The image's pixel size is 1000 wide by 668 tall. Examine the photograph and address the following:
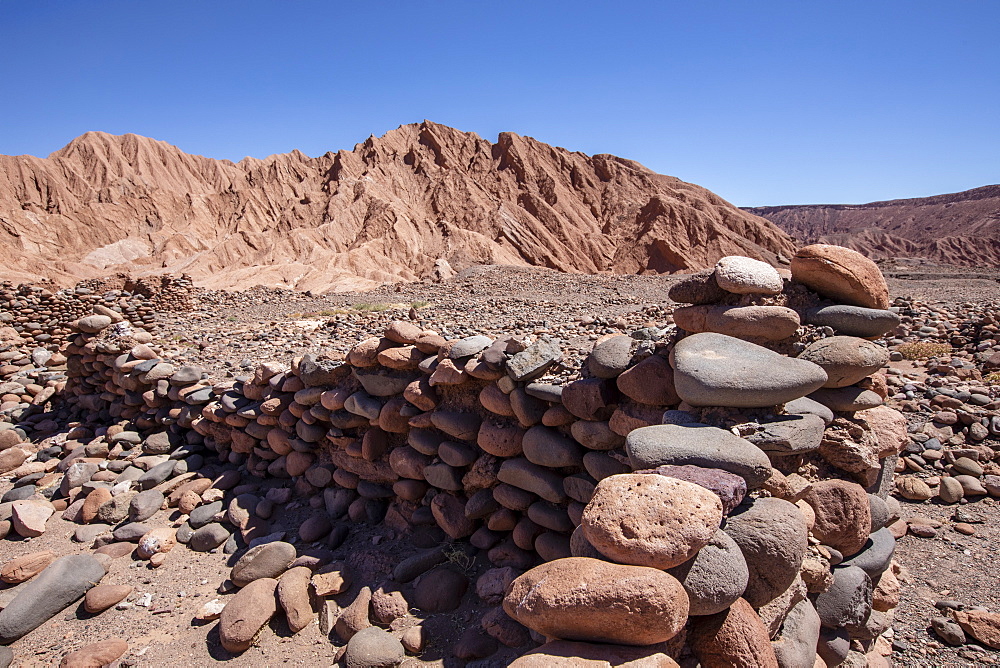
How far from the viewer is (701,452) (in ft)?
7.32

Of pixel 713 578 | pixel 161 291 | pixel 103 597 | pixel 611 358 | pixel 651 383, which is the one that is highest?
pixel 161 291

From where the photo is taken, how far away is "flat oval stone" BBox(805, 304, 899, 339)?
3.14 m

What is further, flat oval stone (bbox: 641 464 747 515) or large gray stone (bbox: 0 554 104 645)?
large gray stone (bbox: 0 554 104 645)

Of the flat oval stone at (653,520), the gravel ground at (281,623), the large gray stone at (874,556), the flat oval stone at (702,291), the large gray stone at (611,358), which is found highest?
the flat oval stone at (702,291)

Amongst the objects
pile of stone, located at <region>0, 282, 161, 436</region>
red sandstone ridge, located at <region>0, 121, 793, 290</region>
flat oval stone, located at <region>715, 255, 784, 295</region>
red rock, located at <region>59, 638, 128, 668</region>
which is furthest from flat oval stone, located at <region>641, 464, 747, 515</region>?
red sandstone ridge, located at <region>0, 121, 793, 290</region>

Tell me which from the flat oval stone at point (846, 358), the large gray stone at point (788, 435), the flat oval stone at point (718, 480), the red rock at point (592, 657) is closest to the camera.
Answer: the red rock at point (592, 657)

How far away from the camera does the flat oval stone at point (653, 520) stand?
1771 mm

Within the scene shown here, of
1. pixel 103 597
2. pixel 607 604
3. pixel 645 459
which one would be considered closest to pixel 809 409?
pixel 645 459

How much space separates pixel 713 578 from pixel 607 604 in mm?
491

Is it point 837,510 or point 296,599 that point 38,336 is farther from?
point 837,510

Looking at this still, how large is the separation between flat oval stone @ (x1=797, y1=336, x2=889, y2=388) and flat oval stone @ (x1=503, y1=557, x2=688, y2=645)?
1.90m

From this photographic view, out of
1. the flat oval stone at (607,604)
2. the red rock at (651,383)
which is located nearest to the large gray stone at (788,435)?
the red rock at (651,383)

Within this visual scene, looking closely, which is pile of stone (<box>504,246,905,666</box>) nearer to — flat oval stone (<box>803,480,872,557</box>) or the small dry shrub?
flat oval stone (<box>803,480,872,557</box>)

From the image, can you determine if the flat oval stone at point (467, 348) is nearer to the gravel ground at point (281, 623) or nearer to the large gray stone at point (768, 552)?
the gravel ground at point (281, 623)
